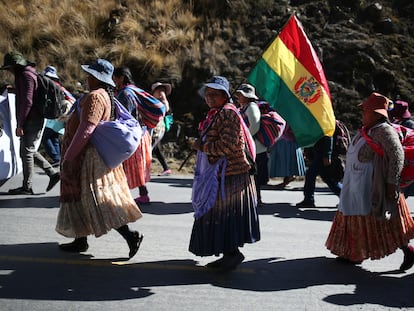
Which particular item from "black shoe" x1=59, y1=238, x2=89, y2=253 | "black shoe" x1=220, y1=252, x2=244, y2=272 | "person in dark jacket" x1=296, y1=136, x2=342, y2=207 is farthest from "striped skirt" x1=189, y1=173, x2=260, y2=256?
"person in dark jacket" x1=296, y1=136, x2=342, y2=207

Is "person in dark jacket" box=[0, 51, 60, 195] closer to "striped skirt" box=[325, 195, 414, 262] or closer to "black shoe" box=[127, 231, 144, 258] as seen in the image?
"black shoe" box=[127, 231, 144, 258]

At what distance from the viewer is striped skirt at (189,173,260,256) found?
4.85 m

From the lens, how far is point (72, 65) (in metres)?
15.2

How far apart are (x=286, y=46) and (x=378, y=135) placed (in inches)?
70.0

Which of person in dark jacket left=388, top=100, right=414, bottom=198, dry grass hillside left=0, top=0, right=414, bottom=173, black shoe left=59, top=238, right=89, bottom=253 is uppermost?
dry grass hillside left=0, top=0, right=414, bottom=173

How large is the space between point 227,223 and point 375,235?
143 centimetres

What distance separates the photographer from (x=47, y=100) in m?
7.67

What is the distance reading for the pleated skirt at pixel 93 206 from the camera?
191 inches

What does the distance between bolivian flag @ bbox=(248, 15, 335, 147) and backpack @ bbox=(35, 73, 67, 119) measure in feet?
9.83

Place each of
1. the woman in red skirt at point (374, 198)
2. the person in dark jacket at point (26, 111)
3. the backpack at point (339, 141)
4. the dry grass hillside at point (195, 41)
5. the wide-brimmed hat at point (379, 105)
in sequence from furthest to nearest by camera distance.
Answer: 1. the dry grass hillside at point (195, 41)
2. the backpack at point (339, 141)
3. the person in dark jacket at point (26, 111)
4. the wide-brimmed hat at point (379, 105)
5. the woman in red skirt at point (374, 198)

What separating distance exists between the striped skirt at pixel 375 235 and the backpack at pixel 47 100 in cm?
440

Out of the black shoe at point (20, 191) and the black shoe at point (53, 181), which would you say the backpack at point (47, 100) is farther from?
the black shoe at point (20, 191)

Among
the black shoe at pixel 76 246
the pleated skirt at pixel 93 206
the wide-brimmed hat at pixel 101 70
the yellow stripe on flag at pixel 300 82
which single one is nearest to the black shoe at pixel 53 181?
the black shoe at pixel 76 246

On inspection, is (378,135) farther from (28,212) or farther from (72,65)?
(72,65)
